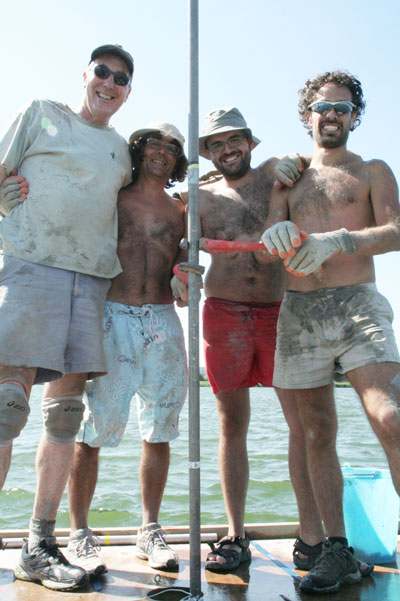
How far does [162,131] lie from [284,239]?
1.40m

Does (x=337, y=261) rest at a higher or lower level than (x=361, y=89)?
lower

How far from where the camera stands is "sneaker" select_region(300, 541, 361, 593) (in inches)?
95.8

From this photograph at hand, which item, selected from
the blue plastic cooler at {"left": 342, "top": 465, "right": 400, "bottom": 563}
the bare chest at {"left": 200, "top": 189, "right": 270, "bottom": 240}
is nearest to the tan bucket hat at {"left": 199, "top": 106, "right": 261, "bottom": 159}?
the bare chest at {"left": 200, "top": 189, "right": 270, "bottom": 240}

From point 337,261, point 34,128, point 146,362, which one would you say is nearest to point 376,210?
point 337,261

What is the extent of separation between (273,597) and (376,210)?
1.83m

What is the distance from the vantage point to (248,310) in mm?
3193

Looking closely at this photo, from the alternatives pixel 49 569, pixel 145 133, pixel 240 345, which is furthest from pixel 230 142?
pixel 49 569

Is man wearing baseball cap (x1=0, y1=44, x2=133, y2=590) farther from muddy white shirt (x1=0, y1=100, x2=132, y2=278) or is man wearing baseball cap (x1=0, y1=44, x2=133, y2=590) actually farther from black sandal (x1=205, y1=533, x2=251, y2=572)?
black sandal (x1=205, y1=533, x2=251, y2=572)

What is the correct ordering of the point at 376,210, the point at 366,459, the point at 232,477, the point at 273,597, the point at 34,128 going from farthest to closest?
the point at 366,459
the point at 232,477
the point at 34,128
the point at 376,210
the point at 273,597

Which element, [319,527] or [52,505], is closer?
[52,505]

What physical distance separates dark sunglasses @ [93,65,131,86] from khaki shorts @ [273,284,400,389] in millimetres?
1503

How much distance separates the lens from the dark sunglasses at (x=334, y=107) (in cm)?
273

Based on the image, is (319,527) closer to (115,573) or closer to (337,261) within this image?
(115,573)

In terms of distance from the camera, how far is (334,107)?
272 cm
